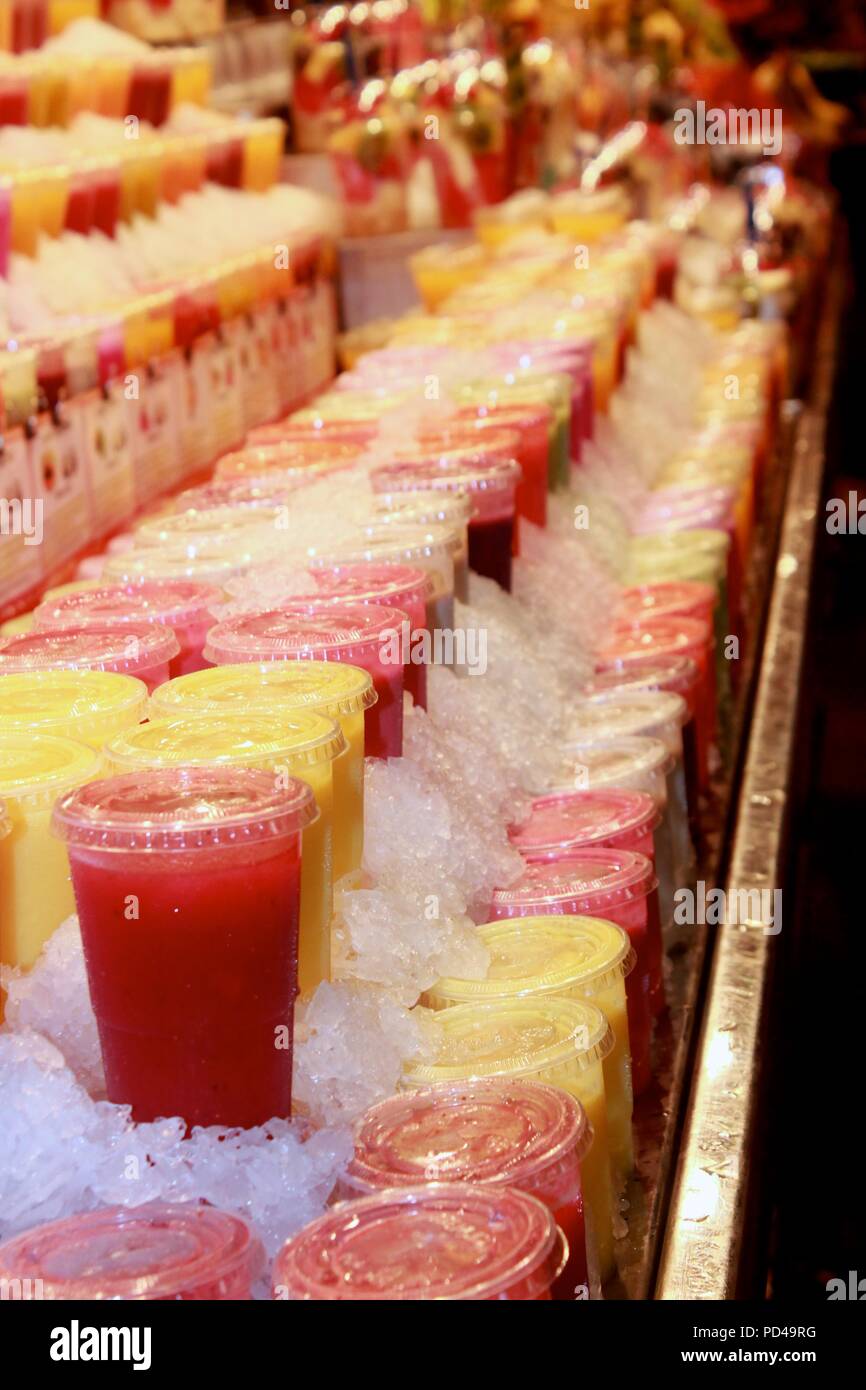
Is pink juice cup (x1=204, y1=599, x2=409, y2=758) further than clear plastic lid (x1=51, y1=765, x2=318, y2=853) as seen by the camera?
Yes

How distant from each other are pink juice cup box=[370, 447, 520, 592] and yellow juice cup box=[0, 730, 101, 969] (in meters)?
1.04

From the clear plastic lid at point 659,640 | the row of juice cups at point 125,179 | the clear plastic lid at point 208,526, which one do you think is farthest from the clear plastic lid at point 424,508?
the row of juice cups at point 125,179

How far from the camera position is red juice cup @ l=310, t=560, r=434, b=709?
1856 mm

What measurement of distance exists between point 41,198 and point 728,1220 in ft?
8.00

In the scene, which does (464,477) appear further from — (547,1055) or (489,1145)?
(489,1145)

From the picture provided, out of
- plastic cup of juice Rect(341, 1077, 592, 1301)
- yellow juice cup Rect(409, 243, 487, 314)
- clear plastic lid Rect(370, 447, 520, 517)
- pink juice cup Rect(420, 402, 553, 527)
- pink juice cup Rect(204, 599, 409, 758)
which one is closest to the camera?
plastic cup of juice Rect(341, 1077, 592, 1301)

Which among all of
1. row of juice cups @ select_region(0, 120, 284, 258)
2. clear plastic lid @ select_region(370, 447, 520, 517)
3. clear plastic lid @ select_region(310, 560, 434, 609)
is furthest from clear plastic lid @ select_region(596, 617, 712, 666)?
row of juice cups @ select_region(0, 120, 284, 258)

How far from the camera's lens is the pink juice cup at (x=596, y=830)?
1.83 metres

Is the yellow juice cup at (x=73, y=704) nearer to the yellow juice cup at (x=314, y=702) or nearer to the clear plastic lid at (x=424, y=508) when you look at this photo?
the yellow juice cup at (x=314, y=702)

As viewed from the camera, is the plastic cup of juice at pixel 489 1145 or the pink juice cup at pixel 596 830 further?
the pink juice cup at pixel 596 830

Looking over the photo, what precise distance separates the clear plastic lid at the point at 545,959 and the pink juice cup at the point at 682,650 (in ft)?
2.85

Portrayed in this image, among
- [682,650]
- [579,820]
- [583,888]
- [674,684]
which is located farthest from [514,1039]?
[682,650]

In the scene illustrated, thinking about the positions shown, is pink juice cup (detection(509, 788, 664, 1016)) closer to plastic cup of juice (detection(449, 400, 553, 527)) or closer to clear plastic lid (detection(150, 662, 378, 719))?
clear plastic lid (detection(150, 662, 378, 719))

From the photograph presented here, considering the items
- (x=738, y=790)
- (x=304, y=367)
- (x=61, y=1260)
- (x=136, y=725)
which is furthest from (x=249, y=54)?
(x=61, y=1260)
